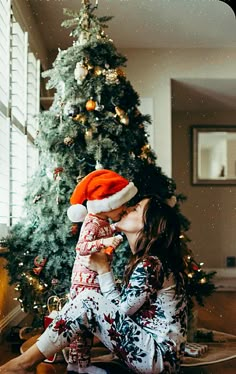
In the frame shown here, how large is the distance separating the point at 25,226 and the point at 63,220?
16cm

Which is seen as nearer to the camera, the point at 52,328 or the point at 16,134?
the point at 52,328

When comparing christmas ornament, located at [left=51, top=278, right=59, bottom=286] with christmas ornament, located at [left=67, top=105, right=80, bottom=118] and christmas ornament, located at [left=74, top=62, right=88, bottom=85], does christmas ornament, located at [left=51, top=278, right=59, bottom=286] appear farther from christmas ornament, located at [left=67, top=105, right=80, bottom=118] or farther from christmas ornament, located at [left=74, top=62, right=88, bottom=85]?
christmas ornament, located at [left=74, top=62, right=88, bottom=85]

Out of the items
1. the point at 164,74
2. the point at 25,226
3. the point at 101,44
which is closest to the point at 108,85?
the point at 101,44

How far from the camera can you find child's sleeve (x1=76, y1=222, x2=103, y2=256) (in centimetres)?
170

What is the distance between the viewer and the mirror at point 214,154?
Result: 97.1 inches

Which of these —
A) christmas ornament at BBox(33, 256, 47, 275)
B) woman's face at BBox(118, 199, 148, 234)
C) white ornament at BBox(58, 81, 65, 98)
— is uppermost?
white ornament at BBox(58, 81, 65, 98)

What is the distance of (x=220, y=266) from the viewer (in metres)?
2.53

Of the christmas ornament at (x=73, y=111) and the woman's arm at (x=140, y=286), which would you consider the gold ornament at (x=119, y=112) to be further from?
the woman's arm at (x=140, y=286)

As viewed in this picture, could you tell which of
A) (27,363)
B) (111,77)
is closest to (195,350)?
(27,363)

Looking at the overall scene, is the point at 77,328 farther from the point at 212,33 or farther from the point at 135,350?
the point at 212,33

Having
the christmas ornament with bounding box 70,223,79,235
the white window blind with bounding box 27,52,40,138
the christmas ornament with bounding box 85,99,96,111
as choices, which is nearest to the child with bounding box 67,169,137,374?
the christmas ornament with bounding box 70,223,79,235

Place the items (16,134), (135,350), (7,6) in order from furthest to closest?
1. (16,134)
2. (7,6)
3. (135,350)

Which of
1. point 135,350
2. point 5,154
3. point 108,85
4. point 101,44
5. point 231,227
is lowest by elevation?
point 135,350

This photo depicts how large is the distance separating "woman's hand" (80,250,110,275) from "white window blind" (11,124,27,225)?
569mm
